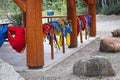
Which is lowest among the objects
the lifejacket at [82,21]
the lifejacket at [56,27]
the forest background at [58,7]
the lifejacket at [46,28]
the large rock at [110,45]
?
the forest background at [58,7]

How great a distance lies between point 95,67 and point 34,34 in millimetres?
1426

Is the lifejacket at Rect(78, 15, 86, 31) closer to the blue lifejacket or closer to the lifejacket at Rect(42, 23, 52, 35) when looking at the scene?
the blue lifejacket

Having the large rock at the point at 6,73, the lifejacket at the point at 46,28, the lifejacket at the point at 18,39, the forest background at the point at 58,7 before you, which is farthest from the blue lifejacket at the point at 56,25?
the forest background at the point at 58,7

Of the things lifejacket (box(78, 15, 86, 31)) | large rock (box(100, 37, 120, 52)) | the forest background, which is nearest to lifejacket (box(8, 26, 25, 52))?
large rock (box(100, 37, 120, 52))

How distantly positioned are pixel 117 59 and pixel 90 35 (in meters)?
5.04

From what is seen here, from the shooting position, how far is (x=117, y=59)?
8.30 meters

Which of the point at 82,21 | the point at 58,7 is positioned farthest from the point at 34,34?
the point at 58,7

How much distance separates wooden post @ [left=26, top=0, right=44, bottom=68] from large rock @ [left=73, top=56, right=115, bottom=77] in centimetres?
103

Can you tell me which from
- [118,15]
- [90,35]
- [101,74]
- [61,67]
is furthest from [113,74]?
[118,15]

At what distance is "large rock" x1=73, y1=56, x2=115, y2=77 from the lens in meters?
6.16

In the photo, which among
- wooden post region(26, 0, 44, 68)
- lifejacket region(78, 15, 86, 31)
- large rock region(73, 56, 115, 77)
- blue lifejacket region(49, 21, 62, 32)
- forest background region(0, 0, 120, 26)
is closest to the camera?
large rock region(73, 56, 115, 77)

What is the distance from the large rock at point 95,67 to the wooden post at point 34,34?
1029 mm

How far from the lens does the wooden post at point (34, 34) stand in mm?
6805

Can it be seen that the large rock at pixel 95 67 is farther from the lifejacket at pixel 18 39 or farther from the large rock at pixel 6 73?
the large rock at pixel 6 73
